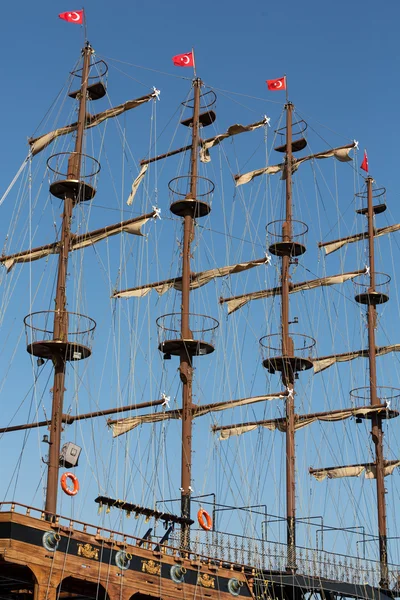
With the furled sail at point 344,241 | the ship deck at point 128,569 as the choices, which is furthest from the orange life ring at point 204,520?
the furled sail at point 344,241

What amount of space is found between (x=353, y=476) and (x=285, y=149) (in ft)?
62.5

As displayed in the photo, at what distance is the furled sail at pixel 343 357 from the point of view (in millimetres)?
62719

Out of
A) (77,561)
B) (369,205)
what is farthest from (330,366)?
(77,561)

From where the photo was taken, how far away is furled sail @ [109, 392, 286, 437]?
49.5 meters

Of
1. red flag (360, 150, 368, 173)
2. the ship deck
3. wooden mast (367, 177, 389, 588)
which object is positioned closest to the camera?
the ship deck

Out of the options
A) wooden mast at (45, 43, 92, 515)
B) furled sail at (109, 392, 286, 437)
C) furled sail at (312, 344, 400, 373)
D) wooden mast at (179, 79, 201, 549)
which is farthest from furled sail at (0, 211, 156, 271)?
furled sail at (312, 344, 400, 373)

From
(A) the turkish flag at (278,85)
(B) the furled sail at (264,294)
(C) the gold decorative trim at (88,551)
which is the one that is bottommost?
(C) the gold decorative trim at (88,551)

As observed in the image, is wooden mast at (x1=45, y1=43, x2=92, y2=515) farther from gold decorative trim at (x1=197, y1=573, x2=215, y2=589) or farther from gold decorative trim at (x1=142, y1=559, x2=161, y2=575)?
gold decorative trim at (x1=197, y1=573, x2=215, y2=589)

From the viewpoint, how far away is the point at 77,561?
36.2m

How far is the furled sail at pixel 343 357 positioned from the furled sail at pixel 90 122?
2113 centimetres

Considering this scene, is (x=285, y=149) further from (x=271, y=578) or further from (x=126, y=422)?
(x=271, y=578)

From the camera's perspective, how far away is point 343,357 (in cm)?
6334

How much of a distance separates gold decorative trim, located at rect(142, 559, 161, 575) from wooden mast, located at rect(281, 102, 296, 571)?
10.1 m

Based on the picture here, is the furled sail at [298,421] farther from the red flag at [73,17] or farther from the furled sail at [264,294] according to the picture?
the red flag at [73,17]
